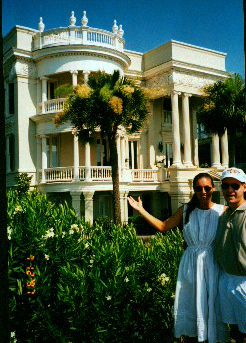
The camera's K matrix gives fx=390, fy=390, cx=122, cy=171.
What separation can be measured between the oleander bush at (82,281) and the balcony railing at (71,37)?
62.6 ft

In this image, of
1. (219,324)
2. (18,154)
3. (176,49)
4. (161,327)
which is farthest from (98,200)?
(219,324)

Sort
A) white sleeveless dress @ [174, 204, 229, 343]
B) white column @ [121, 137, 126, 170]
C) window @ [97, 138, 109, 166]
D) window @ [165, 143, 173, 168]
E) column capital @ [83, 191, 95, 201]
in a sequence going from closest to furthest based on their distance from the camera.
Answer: white sleeveless dress @ [174, 204, 229, 343] < column capital @ [83, 191, 95, 201] < white column @ [121, 137, 126, 170] < window @ [97, 138, 109, 166] < window @ [165, 143, 173, 168]

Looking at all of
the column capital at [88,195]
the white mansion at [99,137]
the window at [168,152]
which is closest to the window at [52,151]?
the white mansion at [99,137]

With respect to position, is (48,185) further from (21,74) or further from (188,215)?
Result: (188,215)

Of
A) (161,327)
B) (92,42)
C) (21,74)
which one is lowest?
(161,327)

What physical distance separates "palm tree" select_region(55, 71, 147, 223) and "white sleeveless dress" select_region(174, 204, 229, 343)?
1300 centimetres

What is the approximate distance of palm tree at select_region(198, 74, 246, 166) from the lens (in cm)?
2211

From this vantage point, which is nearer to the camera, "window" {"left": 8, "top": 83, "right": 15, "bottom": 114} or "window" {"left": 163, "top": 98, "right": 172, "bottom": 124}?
"window" {"left": 8, "top": 83, "right": 15, "bottom": 114}

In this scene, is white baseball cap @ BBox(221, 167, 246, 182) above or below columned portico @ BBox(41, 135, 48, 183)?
below

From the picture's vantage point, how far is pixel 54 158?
24828mm

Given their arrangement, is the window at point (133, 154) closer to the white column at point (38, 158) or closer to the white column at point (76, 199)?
the white column at point (76, 199)

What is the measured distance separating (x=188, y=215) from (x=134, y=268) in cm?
125

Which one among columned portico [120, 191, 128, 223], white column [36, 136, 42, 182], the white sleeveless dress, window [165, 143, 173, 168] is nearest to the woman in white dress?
the white sleeveless dress

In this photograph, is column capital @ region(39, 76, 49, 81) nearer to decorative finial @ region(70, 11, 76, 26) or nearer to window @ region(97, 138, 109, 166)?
decorative finial @ region(70, 11, 76, 26)
